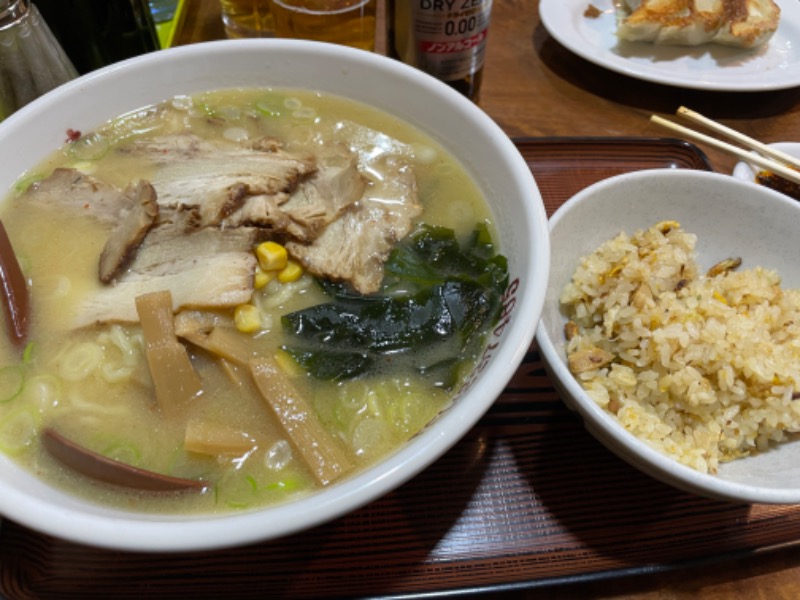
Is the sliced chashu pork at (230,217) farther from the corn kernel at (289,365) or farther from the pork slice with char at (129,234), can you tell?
the corn kernel at (289,365)

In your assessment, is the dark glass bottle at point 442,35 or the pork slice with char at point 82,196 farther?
the dark glass bottle at point 442,35

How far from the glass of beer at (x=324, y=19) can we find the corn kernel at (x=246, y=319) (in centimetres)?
148

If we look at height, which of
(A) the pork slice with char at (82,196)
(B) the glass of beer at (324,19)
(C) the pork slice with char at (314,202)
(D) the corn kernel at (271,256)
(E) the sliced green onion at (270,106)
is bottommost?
Answer: (D) the corn kernel at (271,256)

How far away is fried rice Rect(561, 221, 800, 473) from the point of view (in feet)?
4.68

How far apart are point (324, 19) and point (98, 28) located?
32.8 inches

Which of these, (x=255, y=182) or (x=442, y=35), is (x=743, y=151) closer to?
(x=442, y=35)

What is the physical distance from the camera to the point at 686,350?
1.48 meters

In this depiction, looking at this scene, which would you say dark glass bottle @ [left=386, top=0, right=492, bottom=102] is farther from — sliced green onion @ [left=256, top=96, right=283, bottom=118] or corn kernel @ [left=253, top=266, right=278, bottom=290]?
corn kernel @ [left=253, top=266, right=278, bottom=290]

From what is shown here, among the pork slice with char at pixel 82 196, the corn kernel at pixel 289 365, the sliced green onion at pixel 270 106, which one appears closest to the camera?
the corn kernel at pixel 289 365

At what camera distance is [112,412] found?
1.26 m

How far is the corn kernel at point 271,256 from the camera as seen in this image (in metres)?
1.46

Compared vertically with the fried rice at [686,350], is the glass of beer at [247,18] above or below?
above

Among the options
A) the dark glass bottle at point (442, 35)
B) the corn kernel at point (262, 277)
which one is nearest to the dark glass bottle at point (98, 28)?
the dark glass bottle at point (442, 35)

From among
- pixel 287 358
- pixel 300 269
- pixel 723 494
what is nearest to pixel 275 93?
pixel 300 269
